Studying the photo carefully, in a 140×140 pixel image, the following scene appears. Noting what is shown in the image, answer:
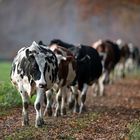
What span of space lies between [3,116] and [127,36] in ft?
228

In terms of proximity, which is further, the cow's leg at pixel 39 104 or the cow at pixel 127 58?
the cow at pixel 127 58

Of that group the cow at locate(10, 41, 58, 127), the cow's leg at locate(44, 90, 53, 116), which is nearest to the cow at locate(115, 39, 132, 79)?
the cow's leg at locate(44, 90, 53, 116)

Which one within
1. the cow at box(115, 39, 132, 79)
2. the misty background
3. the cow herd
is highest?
the misty background

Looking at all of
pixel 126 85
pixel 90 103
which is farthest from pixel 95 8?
pixel 90 103

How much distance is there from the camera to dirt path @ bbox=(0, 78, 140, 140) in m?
14.4

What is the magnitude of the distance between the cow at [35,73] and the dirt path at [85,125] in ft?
1.99

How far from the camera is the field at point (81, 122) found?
14297 millimetres

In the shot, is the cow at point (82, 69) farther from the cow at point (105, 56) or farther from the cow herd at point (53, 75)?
the cow at point (105, 56)

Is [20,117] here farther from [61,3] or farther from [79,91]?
[61,3]

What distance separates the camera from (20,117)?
17.7m

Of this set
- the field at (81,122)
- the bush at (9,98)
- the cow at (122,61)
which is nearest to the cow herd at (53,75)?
the field at (81,122)

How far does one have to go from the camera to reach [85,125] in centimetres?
1590

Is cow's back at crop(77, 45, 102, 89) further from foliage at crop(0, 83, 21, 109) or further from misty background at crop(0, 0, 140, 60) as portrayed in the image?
misty background at crop(0, 0, 140, 60)

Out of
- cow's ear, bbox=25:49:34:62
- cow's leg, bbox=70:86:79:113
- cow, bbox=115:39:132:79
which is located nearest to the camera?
cow's ear, bbox=25:49:34:62
